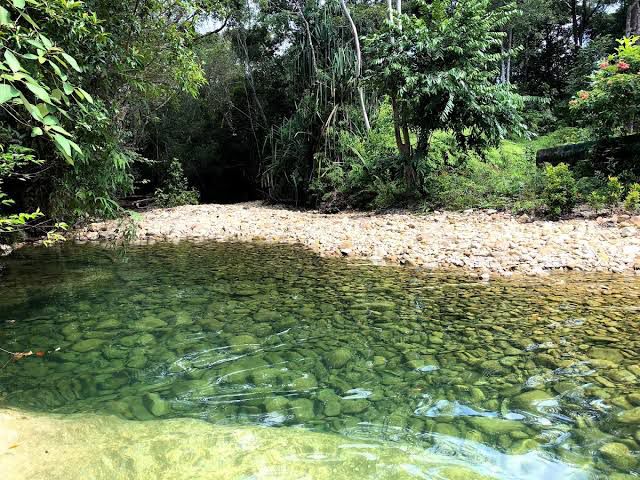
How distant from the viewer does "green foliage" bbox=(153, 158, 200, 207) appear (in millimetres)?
17453

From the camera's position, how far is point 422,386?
8.43 ft

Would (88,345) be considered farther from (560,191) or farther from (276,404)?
(560,191)

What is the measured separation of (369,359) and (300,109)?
12.4 m

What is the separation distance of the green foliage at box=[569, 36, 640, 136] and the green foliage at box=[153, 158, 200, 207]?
46.5 ft

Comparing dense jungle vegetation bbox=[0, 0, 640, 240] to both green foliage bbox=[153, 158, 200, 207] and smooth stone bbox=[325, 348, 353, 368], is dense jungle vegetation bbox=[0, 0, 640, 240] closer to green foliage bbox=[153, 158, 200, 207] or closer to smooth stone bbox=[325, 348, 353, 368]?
green foliage bbox=[153, 158, 200, 207]

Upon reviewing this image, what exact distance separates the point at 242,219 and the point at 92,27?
7.86 meters

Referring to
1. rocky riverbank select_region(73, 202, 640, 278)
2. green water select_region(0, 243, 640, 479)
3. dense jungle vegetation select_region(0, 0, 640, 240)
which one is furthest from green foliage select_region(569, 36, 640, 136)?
green water select_region(0, 243, 640, 479)

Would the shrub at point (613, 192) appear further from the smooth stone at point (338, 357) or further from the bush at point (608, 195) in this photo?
the smooth stone at point (338, 357)

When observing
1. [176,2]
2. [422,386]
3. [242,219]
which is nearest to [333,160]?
[242,219]

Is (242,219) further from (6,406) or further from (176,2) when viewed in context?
(6,406)

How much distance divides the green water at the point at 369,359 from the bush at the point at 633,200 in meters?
2.95

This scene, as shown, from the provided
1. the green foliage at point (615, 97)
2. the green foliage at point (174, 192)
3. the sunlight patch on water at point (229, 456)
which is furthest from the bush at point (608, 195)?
the green foliage at point (174, 192)

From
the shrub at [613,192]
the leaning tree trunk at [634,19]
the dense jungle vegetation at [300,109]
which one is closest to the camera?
the dense jungle vegetation at [300,109]

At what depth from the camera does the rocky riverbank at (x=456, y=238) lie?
5203 mm
